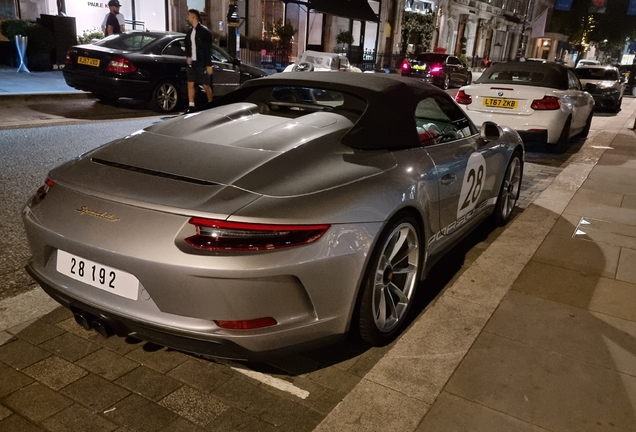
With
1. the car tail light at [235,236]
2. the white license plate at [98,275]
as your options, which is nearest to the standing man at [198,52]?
the white license plate at [98,275]

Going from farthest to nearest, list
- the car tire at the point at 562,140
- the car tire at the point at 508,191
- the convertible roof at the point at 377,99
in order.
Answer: the car tire at the point at 562,140, the car tire at the point at 508,191, the convertible roof at the point at 377,99

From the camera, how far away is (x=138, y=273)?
7.72 ft

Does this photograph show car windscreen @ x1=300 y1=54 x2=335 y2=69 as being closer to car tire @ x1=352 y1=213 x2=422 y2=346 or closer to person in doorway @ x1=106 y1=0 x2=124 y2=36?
person in doorway @ x1=106 y1=0 x2=124 y2=36

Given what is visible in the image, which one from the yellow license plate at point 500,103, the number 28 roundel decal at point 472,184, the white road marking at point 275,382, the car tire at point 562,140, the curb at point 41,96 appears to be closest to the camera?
the white road marking at point 275,382

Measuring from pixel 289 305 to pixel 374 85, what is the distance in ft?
5.43

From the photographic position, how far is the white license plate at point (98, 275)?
242 centimetres

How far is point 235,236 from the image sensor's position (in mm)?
2334

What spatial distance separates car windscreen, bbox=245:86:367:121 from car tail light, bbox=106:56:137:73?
7074mm

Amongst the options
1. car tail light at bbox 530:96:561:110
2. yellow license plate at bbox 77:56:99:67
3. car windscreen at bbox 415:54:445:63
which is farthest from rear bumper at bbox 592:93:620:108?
yellow license plate at bbox 77:56:99:67

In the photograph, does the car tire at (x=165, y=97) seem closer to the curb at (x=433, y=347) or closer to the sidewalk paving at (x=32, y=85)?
the sidewalk paving at (x=32, y=85)

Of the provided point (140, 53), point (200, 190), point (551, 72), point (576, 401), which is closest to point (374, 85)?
point (200, 190)

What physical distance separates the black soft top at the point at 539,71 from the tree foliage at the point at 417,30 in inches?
1120

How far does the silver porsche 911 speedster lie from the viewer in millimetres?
2332

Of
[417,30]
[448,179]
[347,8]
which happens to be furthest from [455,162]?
[417,30]
